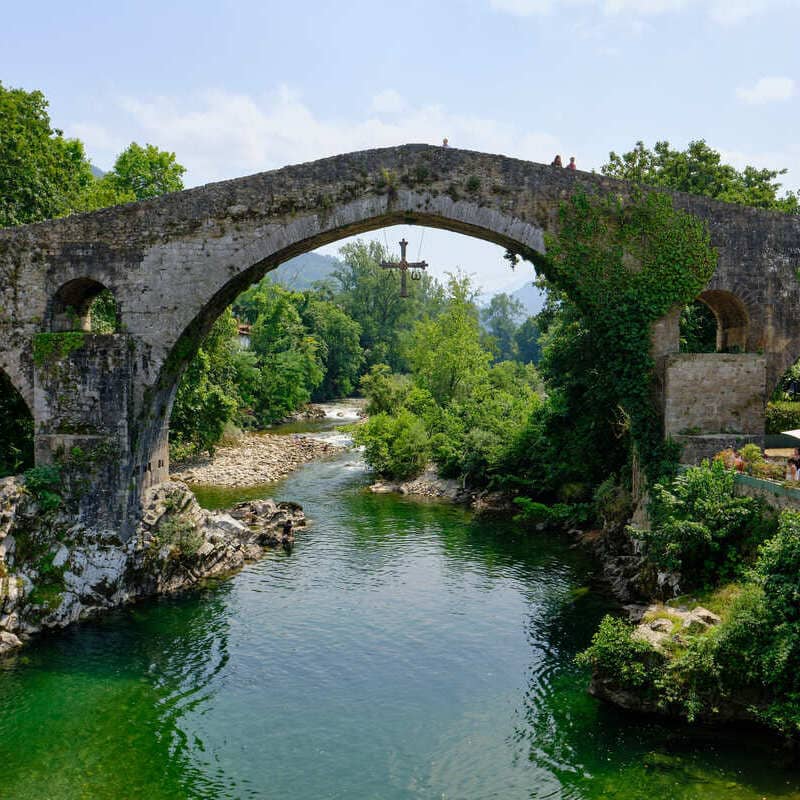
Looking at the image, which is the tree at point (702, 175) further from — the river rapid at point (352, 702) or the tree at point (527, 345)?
the tree at point (527, 345)

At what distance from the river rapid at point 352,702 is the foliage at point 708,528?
87.6 inches

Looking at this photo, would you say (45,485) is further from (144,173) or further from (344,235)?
(144,173)

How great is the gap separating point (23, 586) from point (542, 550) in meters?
10.5

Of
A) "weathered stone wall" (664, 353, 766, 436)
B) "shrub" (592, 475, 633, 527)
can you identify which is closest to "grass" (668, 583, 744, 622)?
"weathered stone wall" (664, 353, 766, 436)

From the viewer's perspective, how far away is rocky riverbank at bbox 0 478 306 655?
12570 mm

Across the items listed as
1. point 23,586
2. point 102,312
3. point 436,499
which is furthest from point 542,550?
point 102,312

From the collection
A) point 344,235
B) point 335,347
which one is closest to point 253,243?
point 344,235

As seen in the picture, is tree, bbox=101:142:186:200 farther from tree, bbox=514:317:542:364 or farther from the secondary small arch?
tree, bbox=514:317:542:364

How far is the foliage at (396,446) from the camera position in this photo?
2533cm

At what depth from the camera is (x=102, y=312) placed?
19.5 metres

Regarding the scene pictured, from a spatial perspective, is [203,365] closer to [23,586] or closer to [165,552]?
[165,552]

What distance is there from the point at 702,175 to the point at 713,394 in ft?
36.6

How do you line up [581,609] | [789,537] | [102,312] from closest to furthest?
1. [789,537]
2. [581,609]
3. [102,312]

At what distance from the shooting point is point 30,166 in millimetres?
18453
